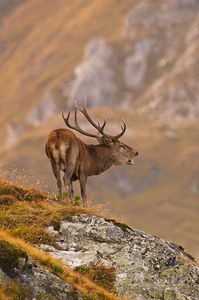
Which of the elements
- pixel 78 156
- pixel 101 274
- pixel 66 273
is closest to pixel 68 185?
pixel 78 156

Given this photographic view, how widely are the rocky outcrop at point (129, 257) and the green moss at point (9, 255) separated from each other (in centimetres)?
291

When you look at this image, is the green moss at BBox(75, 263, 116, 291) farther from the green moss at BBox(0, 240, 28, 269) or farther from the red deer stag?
the red deer stag

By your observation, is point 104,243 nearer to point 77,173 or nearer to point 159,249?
point 159,249

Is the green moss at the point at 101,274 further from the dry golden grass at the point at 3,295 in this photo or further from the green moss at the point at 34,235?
the dry golden grass at the point at 3,295

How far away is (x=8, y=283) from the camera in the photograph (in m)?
16.8

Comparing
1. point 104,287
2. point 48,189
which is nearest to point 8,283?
point 104,287

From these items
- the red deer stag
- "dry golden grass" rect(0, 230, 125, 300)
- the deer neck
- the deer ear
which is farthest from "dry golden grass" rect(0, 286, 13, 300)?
the deer ear

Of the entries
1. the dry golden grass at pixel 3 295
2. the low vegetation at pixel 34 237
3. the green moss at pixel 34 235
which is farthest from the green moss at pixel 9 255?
the green moss at pixel 34 235

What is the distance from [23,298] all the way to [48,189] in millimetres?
11017

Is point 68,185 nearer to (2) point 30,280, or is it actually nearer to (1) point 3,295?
(2) point 30,280

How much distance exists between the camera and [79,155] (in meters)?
28.1

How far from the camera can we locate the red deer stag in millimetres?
26562

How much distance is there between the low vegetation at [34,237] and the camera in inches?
696

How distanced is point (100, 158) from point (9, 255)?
44.8 feet
